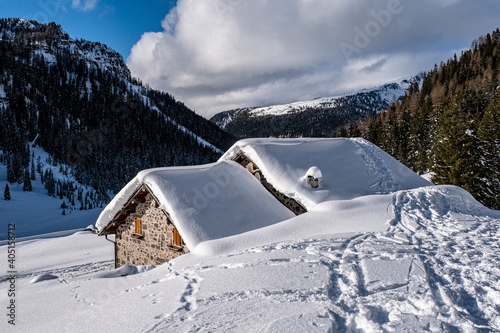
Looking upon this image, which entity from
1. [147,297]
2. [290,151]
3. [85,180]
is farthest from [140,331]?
[85,180]

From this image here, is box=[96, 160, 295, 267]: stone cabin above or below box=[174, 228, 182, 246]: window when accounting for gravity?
above

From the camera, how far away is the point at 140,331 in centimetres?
406

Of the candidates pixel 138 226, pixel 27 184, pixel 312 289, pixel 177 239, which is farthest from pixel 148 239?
pixel 27 184

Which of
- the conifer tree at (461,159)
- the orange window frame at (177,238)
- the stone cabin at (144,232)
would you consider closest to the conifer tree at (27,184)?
the stone cabin at (144,232)

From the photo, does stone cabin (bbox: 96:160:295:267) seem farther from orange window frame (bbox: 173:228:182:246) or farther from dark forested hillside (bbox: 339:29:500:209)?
dark forested hillside (bbox: 339:29:500:209)

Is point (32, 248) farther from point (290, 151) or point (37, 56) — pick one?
point (37, 56)

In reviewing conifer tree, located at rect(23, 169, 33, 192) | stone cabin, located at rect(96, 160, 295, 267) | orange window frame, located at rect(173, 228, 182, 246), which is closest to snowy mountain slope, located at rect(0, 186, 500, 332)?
stone cabin, located at rect(96, 160, 295, 267)

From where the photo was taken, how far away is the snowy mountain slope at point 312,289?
391 centimetres

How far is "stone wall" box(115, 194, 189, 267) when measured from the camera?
35.3 ft

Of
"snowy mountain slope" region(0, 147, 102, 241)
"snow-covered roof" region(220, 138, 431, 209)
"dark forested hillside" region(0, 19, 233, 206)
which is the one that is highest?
"dark forested hillside" region(0, 19, 233, 206)

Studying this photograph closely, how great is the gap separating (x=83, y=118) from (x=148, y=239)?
11838 cm

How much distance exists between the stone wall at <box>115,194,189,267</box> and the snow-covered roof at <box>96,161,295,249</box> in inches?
32.7

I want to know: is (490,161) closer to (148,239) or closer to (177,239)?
(177,239)

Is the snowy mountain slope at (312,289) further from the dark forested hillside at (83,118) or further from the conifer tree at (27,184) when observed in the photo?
the dark forested hillside at (83,118)
